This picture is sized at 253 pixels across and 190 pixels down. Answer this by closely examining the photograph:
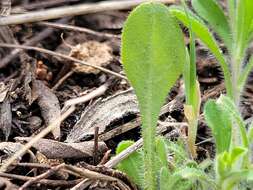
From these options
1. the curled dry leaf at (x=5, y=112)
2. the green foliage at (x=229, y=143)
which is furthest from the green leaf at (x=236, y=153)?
the curled dry leaf at (x=5, y=112)

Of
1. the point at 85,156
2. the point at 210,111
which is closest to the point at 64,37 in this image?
the point at 85,156

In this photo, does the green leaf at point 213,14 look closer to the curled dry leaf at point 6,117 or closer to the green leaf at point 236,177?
the green leaf at point 236,177

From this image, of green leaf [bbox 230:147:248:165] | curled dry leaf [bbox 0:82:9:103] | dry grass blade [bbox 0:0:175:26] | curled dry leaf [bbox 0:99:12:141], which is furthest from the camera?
dry grass blade [bbox 0:0:175:26]

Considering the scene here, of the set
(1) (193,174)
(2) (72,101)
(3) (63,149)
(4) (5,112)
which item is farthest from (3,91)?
(1) (193,174)

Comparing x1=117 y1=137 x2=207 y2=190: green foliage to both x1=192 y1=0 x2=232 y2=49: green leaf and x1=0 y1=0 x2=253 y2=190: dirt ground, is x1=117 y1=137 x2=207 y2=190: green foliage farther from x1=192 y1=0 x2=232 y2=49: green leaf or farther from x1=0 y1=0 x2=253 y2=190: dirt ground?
x1=192 y1=0 x2=232 y2=49: green leaf

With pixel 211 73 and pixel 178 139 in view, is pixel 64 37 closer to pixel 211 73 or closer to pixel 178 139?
pixel 211 73

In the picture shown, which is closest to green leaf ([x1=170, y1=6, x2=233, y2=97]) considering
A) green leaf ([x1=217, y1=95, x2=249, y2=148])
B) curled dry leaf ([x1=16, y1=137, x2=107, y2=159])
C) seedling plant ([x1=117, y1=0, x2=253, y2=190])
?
seedling plant ([x1=117, y1=0, x2=253, y2=190])

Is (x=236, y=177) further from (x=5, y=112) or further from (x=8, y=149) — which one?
(x=5, y=112)
